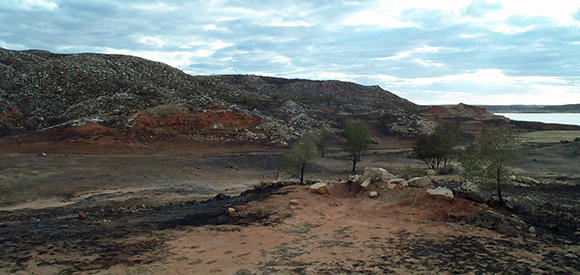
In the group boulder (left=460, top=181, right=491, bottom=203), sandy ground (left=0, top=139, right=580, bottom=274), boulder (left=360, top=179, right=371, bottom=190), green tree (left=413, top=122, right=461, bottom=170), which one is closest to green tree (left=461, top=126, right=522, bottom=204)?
boulder (left=460, top=181, right=491, bottom=203)

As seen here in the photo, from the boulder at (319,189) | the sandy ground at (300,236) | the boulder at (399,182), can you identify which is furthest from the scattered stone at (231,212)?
the boulder at (399,182)

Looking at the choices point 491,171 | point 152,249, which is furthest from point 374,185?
point 152,249

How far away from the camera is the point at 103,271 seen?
6.13 m

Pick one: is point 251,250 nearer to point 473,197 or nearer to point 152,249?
point 152,249

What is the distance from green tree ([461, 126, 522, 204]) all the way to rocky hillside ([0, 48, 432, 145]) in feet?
87.2

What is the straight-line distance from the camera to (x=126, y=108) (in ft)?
115

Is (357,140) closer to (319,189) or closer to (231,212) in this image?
(319,189)

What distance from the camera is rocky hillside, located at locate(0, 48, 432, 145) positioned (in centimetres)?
3158

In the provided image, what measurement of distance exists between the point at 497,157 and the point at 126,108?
3298cm

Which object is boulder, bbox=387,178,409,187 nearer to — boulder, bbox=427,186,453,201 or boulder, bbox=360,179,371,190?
boulder, bbox=360,179,371,190

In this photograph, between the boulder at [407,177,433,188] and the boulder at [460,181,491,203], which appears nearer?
the boulder at [460,181,491,203]

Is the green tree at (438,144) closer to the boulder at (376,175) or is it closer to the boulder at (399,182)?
the boulder at (376,175)

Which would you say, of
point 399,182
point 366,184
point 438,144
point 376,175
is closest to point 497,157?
point 399,182

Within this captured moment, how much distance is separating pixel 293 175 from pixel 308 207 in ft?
29.0
